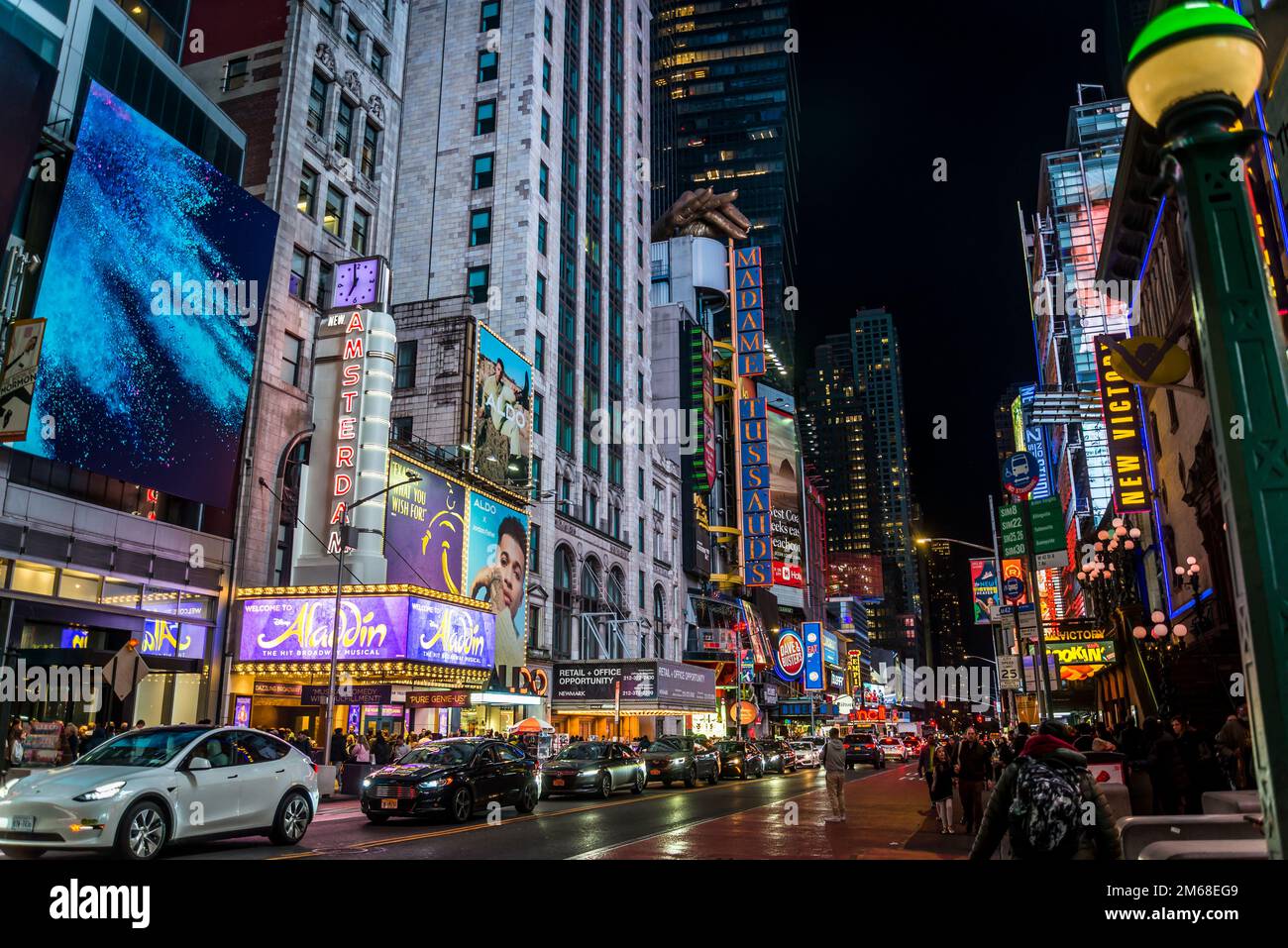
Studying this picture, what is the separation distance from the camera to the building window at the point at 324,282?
36.3 m

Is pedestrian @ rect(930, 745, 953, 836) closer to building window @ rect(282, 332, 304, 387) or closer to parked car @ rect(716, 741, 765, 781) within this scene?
parked car @ rect(716, 741, 765, 781)

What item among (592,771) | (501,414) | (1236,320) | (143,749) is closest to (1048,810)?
(1236,320)

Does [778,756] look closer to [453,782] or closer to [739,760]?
[739,760]

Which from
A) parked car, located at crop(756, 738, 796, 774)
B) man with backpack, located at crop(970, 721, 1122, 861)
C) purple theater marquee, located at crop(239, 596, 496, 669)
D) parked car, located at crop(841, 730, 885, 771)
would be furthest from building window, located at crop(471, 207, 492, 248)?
man with backpack, located at crop(970, 721, 1122, 861)

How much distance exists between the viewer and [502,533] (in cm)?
4194

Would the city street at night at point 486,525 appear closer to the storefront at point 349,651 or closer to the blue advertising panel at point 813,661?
the storefront at point 349,651

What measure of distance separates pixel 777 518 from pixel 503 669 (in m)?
64.7

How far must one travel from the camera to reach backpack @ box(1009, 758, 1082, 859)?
5.55 meters

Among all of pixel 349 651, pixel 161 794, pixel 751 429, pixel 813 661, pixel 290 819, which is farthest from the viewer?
pixel 813 661

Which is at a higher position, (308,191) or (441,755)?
(308,191)

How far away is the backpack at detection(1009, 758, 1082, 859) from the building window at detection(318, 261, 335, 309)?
114ft

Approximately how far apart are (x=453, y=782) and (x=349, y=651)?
532 inches

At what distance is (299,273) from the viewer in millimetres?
35750
